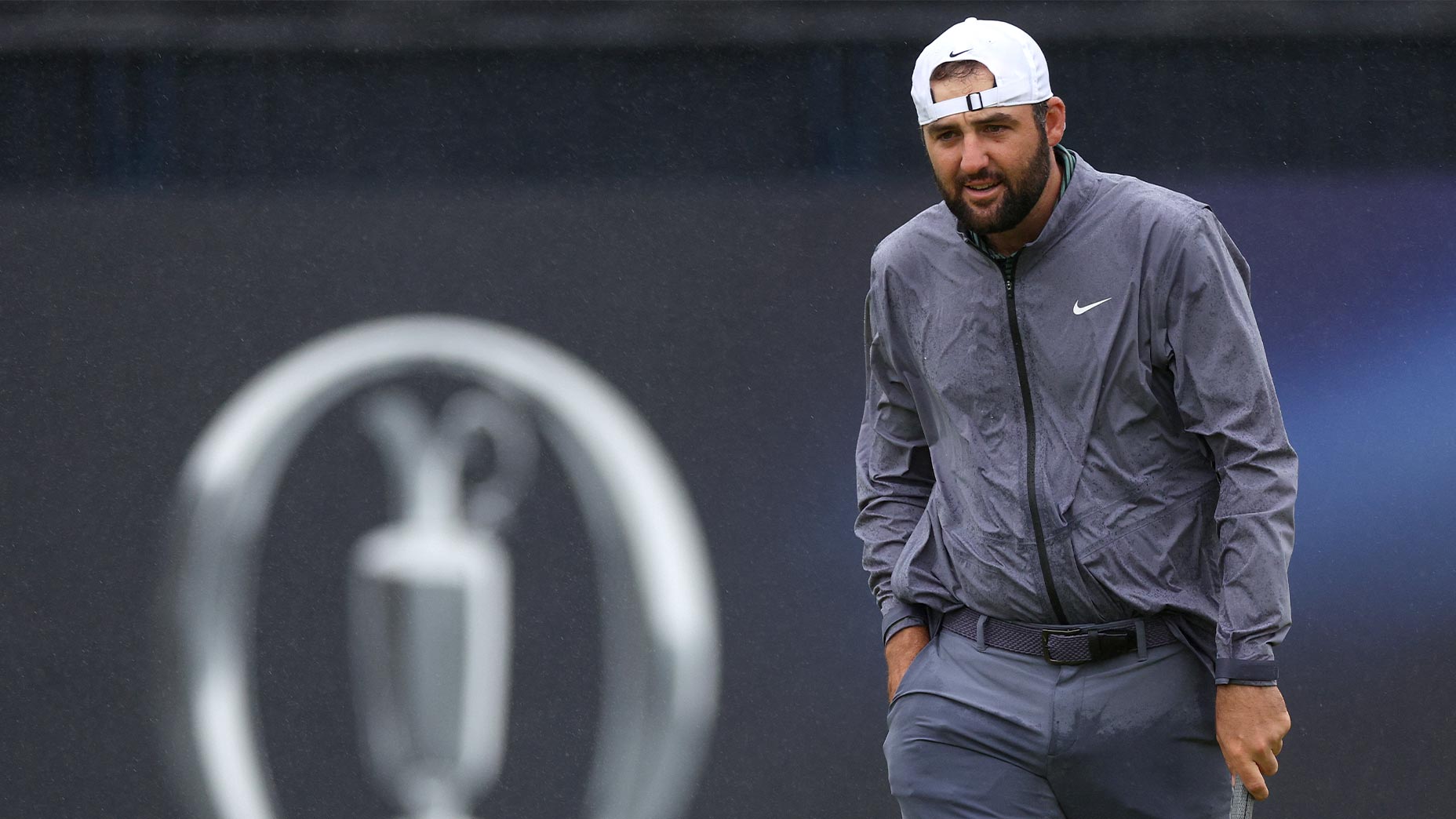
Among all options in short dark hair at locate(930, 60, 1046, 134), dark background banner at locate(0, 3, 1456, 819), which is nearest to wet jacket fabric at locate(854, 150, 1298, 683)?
short dark hair at locate(930, 60, 1046, 134)

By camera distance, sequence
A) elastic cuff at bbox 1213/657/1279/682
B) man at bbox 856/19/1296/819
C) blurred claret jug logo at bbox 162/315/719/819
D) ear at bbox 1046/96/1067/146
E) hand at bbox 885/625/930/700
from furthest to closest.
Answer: blurred claret jug logo at bbox 162/315/719/819, hand at bbox 885/625/930/700, ear at bbox 1046/96/1067/146, man at bbox 856/19/1296/819, elastic cuff at bbox 1213/657/1279/682

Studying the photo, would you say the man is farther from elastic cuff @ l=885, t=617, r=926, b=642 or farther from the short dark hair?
Answer: elastic cuff @ l=885, t=617, r=926, b=642

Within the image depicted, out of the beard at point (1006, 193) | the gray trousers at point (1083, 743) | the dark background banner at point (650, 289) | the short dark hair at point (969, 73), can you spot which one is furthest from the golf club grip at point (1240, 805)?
the dark background banner at point (650, 289)

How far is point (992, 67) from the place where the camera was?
243cm

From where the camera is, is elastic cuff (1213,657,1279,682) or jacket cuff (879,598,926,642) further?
jacket cuff (879,598,926,642)

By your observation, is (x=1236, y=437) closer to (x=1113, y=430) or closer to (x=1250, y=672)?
(x=1113, y=430)

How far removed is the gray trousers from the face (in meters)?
0.63

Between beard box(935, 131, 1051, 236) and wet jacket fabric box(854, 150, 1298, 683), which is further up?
beard box(935, 131, 1051, 236)

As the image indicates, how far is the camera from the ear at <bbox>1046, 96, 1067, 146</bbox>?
249cm

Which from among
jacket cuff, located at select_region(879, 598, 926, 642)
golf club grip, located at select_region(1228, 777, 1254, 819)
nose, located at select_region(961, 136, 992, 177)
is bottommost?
golf club grip, located at select_region(1228, 777, 1254, 819)

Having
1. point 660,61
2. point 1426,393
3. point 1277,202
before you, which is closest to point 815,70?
point 660,61

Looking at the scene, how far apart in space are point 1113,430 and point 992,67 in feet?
1.78

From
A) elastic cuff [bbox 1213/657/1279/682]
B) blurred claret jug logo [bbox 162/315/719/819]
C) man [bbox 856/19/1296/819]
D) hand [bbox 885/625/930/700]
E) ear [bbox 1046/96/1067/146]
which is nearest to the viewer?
elastic cuff [bbox 1213/657/1279/682]

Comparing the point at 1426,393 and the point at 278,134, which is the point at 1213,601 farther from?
the point at 278,134
